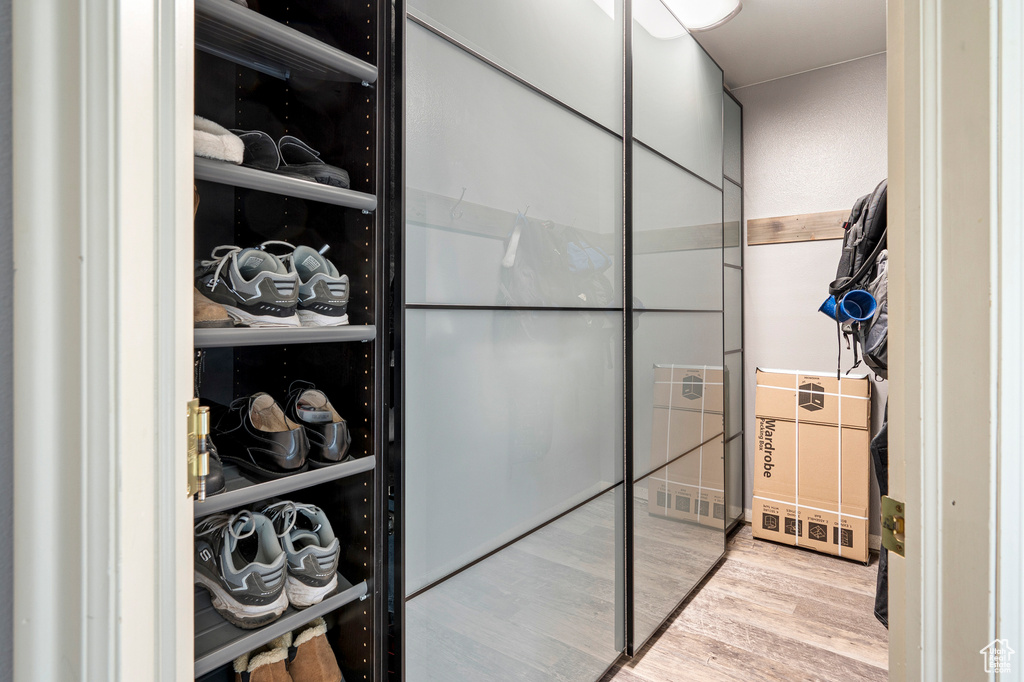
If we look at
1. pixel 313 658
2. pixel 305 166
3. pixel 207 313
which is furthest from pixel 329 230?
pixel 313 658

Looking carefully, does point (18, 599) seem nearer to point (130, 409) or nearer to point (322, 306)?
point (130, 409)

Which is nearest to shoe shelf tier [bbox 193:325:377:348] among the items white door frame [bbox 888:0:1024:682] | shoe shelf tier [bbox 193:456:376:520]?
shoe shelf tier [bbox 193:456:376:520]

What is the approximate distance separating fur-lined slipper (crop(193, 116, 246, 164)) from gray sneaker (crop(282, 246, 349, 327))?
20 centimetres

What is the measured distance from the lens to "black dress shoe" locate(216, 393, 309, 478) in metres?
0.95

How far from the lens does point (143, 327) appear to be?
469 mm

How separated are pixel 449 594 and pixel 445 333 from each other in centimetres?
59

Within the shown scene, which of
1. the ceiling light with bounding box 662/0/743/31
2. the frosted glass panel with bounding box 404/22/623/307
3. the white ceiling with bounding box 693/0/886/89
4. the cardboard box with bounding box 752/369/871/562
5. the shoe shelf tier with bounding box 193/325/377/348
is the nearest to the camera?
the shoe shelf tier with bounding box 193/325/377/348

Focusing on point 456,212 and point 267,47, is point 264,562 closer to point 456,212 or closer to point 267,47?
point 456,212

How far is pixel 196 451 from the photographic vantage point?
1.74 feet

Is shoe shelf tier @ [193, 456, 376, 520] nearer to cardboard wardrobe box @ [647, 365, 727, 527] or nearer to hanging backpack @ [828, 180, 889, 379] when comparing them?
cardboard wardrobe box @ [647, 365, 727, 527]

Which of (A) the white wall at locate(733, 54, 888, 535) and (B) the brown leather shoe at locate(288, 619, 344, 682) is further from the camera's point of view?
(A) the white wall at locate(733, 54, 888, 535)

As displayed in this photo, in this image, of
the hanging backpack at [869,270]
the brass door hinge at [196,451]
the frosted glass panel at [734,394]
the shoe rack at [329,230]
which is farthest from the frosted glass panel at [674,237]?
the brass door hinge at [196,451]
